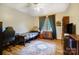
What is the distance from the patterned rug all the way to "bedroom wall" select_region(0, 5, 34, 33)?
269 mm

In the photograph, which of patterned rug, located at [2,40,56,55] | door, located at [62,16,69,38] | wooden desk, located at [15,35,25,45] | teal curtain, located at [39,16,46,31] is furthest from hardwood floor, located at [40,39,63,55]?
wooden desk, located at [15,35,25,45]

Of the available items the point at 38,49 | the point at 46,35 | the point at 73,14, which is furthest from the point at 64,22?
the point at 38,49

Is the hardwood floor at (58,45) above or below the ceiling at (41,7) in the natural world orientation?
below

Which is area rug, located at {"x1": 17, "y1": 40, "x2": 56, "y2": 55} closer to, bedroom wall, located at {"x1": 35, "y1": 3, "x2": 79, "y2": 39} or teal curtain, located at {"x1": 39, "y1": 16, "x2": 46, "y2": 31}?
teal curtain, located at {"x1": 39, "y1": 16, "x2": 46, "y2": 31}

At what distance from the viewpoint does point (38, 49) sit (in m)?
2.01

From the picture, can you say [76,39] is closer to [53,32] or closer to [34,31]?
[53,32]

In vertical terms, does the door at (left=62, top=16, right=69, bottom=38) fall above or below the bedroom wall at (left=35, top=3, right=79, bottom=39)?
below

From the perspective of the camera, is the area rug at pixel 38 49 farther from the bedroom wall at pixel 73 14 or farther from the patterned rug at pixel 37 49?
the bedroom wall at pixel 73 14

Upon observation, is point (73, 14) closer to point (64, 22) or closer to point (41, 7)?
point (64, 22)

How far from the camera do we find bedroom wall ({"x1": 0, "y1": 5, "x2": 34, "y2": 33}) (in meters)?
1.97

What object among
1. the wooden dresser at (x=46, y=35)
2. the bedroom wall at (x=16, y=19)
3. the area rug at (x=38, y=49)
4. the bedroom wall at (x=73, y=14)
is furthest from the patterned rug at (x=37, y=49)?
the bedroom wall at (x=73, y=14)

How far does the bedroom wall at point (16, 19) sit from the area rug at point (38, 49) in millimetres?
277

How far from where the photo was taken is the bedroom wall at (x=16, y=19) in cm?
197

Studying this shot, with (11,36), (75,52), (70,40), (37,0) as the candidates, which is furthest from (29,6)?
(75,52)
